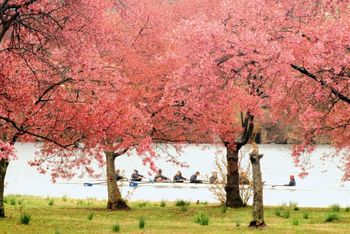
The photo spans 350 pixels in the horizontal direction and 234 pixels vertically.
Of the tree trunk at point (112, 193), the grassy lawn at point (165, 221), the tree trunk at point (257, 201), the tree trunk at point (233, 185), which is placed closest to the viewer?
the grassy lawn at point (165, 221)

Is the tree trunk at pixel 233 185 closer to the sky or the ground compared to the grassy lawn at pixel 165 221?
closer to the sky

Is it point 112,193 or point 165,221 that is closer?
point 165,221

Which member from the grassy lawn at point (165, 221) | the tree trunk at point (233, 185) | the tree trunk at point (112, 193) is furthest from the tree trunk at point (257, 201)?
the tree trunk at point (112, 193)

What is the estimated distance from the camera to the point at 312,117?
17.6 meters

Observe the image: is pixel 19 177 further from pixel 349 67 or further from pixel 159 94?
pixel 349 67

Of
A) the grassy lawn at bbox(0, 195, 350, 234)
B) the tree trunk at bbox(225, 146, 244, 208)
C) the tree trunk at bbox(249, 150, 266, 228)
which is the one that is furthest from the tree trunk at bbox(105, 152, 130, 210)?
the tree trunk at bbox(249, 150, 266, 228)

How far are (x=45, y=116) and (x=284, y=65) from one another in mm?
8038

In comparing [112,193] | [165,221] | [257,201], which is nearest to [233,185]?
[112,193]

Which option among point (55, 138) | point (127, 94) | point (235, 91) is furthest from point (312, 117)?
point (127, 94)

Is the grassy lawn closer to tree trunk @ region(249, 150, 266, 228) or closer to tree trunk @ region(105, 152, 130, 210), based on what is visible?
tree trunk @ region(249, 150, 266, 228)

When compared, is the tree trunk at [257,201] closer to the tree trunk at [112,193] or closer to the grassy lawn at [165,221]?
the grassy lawn at [165,221]

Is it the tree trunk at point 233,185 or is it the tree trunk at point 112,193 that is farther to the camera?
the tree trunk at point 233,185

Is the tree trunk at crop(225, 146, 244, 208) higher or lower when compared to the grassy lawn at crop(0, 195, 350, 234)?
higher

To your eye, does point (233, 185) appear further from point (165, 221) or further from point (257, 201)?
point (257, 201)
